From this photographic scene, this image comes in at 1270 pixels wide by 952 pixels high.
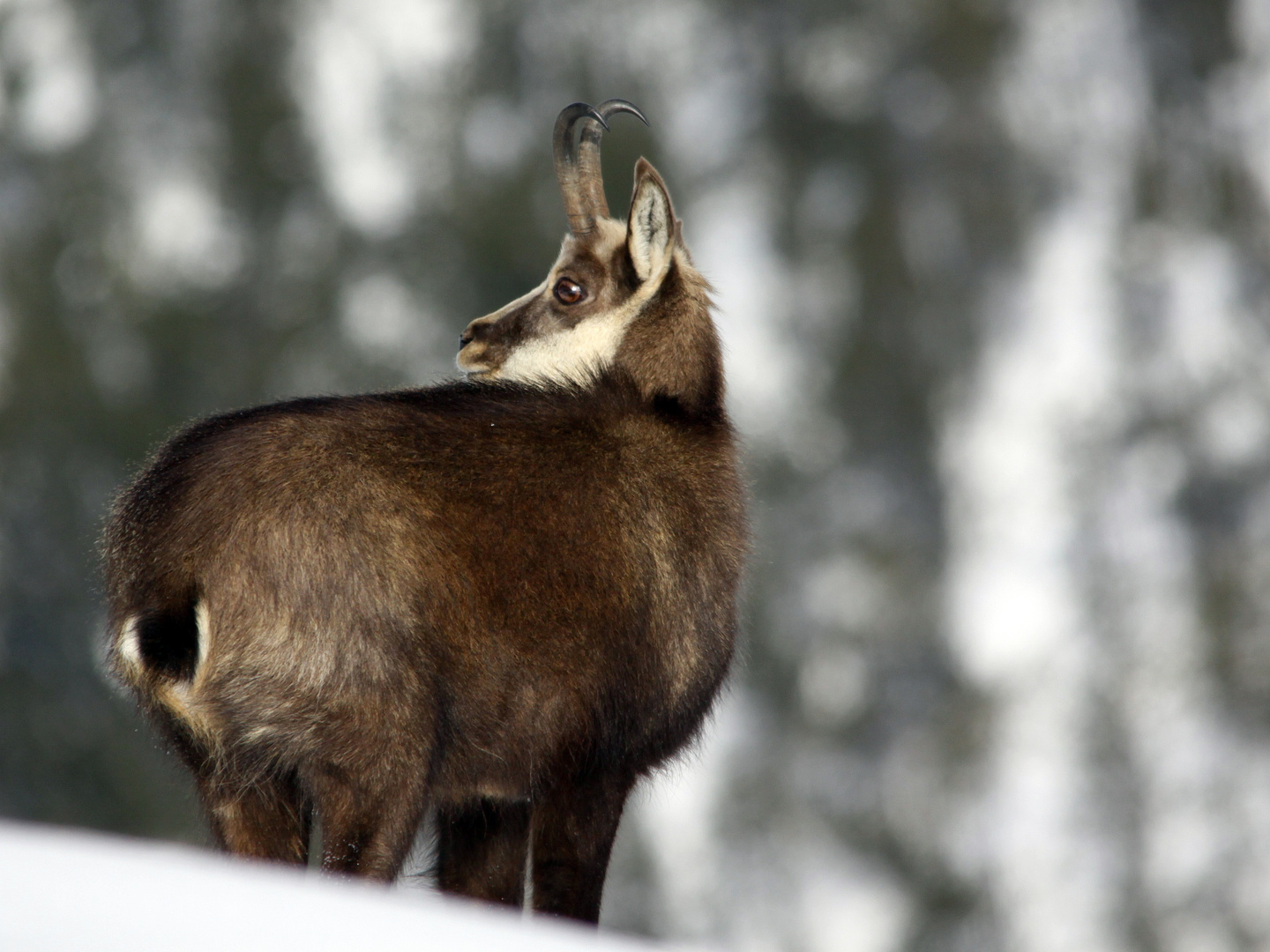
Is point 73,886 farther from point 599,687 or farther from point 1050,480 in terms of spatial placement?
point 1050,480

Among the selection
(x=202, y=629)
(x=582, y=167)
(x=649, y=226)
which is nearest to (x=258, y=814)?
(x=202, y=629)

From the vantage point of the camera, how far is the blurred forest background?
18.8 meters

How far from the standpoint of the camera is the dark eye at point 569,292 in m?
5.73

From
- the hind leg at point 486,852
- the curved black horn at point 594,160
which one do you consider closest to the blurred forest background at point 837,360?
the curved black horn at point 594,160

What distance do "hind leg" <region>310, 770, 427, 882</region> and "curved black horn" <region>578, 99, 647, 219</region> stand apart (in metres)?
2.50

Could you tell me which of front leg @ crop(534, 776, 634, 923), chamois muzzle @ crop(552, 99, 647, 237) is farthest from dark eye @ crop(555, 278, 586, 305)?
front leg @ crop(534, 776, 634, 923)

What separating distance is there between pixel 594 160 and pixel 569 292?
1.66ft

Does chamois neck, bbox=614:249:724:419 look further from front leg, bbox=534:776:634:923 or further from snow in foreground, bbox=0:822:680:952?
snow in foreground, bbox=0:822:680:952

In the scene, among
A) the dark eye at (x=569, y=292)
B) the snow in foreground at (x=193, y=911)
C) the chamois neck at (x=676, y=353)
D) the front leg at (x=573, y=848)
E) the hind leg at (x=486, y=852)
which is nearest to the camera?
the snow in foreground at (x=193, y=911)

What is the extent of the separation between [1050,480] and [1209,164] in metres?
6.24

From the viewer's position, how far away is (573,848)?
504 cm

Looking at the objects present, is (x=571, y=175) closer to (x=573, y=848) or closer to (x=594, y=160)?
(x=594, y=160)

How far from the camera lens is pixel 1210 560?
2156 centimetres

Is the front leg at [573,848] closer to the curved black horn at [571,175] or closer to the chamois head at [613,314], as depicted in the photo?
the chamois head at [613,314]
